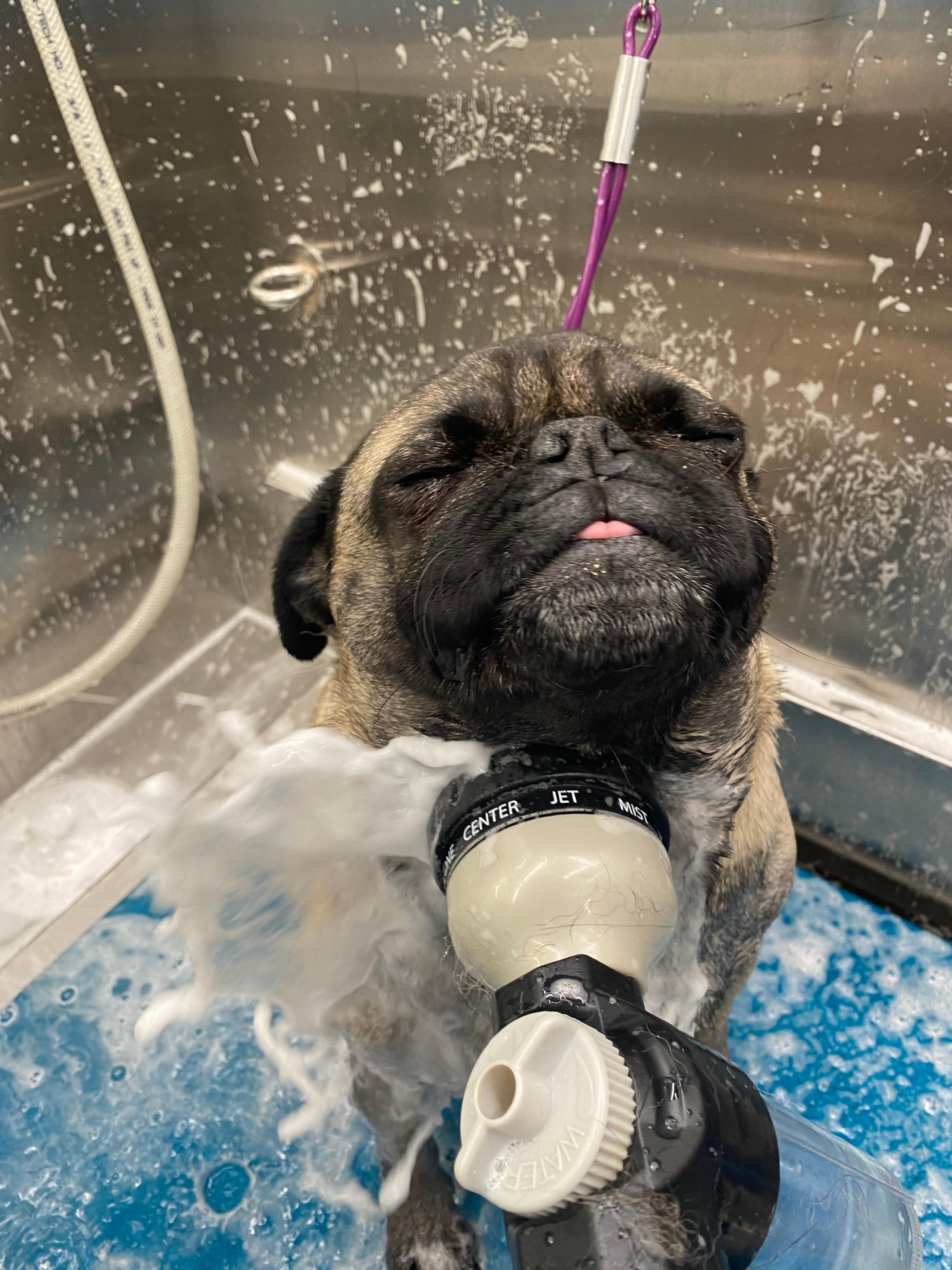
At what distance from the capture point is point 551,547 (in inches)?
38.6

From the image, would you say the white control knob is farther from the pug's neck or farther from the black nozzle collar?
the pug's neck

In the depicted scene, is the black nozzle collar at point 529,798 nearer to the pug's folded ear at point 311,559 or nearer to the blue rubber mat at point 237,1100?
the pug's folded ear at point 311,559

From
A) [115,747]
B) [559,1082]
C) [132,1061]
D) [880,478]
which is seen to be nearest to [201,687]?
[115,747]

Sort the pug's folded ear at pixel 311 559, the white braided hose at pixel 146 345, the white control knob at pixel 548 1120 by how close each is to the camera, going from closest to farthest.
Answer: the white control knob at pixel 548 1120, the pug's folded ear at pixel 311 559, the white braided hose at pixel 146 345

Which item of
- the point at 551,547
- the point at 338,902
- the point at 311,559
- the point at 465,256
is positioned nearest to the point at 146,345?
the point at 465,256

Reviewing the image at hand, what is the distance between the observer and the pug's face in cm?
97

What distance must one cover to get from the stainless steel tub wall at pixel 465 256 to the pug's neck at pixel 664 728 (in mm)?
684

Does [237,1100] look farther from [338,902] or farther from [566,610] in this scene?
[566,610]

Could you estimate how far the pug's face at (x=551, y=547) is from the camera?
0.97m

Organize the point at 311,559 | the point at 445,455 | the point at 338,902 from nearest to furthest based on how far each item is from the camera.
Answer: the point at 445,455 < the point at 338,902 < the point at 311,559

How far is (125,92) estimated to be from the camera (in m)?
2.11

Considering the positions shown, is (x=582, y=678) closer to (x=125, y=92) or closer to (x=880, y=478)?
(x=880, y=478)

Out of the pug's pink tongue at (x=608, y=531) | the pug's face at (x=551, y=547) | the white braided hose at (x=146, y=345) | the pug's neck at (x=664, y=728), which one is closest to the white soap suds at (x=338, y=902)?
the pug's neck at (x=664, y=728)

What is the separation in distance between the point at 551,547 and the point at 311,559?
65 cm
